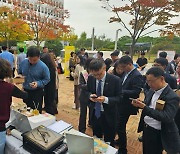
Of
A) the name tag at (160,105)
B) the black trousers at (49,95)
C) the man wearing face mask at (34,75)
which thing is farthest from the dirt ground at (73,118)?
the name tag at (160,105)

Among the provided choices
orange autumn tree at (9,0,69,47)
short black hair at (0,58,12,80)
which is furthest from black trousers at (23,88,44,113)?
orange autumn tree at (9,0,69,47)

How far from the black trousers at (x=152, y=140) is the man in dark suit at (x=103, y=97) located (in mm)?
481

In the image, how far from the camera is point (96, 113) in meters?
2.30

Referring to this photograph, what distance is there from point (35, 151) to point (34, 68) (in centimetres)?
139

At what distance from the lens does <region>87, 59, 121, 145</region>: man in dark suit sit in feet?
6.68

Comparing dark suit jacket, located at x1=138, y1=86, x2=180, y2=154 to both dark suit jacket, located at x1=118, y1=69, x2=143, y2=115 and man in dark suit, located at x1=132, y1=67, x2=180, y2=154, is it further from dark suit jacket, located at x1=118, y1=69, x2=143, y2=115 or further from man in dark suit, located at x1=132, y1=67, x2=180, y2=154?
dark suit jacket, located at x1=118, y1=69, x2=143, y2=115

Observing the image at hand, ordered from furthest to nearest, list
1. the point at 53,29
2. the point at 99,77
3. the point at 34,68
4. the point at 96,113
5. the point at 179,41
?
the point at 179,41 → the point at 53,29 → the point at 34,68 → the point at 96,113 → the point at 99,77

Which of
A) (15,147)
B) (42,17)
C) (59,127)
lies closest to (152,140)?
(59,127)

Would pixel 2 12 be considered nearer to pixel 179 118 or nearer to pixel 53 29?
pixel 53 29

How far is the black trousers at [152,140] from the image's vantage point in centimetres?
182

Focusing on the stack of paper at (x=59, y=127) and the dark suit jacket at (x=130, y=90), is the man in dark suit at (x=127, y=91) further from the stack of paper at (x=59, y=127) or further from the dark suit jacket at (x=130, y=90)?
the stack of paper at (x=59, y=127)

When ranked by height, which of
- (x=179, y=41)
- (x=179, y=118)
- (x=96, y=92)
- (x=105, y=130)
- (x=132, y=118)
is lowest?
(x=132, y=118)

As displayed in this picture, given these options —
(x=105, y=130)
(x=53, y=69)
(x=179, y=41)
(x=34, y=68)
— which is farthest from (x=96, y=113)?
(x=179, y=41)

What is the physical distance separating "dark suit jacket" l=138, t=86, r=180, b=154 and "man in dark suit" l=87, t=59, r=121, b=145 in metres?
0.52
